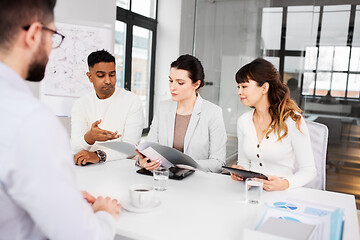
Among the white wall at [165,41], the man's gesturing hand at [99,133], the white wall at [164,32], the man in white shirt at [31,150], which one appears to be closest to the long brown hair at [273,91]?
the man's gesturing hand at [99,133]

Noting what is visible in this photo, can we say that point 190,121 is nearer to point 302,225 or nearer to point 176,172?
point 176,172

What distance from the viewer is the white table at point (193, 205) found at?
3.74 ft

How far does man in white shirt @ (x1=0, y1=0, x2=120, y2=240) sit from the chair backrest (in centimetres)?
152

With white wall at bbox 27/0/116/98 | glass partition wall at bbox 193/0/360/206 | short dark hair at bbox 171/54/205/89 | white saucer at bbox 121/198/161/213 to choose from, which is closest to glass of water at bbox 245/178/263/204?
white saucer at bbox 121/198/161/213

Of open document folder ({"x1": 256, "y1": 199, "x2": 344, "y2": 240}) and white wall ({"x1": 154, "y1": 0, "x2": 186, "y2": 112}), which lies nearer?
open document folder ({"x1": 256, "y1": 199, "x2": 344, "y2": 240})

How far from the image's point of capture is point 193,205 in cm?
138

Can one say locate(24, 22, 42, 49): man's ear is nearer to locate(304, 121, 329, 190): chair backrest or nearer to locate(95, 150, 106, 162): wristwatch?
locate(95, 150, 106, 162): wristwatch

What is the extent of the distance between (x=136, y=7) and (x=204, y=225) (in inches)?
206

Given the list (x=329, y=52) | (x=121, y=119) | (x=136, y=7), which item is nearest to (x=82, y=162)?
(x=121, y=119)

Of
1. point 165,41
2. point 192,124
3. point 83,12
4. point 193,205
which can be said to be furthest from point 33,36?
point 165,41

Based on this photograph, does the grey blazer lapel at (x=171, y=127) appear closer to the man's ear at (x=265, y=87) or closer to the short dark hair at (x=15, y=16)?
the man's ear at (x=265, y=87)

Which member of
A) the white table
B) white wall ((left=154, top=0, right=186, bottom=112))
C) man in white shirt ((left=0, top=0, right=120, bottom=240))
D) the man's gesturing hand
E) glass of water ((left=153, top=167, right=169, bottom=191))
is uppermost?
white wall ((left=154, top=0, right=186, bottom=112))

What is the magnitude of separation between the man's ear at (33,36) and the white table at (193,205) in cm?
64

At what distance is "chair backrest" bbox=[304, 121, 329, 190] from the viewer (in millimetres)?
2047
